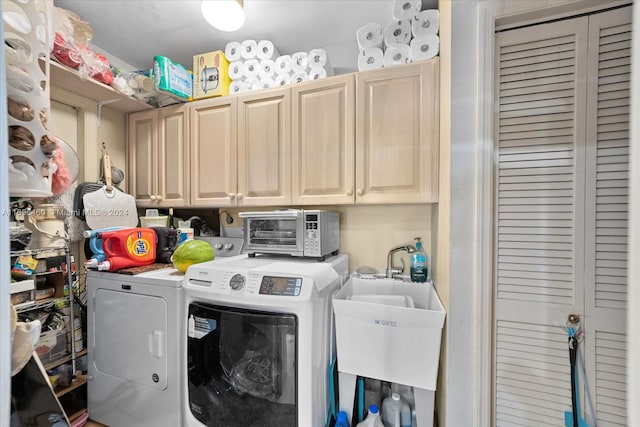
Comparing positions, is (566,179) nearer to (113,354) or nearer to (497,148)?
(497,148)

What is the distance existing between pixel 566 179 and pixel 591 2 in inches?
26.1

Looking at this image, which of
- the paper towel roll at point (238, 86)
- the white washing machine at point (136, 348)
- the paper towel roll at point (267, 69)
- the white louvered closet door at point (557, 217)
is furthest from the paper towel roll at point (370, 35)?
the white washing machine at point (136, 348)

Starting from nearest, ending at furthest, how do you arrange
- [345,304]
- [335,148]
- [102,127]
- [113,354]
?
[345,304]
[113,354]
[335,148]
[102,127]

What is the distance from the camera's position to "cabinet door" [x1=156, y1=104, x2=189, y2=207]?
2.05 meters

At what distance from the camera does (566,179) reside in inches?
38.7

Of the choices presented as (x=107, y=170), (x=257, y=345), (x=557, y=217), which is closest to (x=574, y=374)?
(x=557, y=217)

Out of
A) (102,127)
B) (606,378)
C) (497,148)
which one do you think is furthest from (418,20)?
(102,127)

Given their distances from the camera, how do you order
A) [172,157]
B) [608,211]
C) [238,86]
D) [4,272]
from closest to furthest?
[4,272] → [608,211] → [238,86] → [172,157]

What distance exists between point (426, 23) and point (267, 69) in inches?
43.0

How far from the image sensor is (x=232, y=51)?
74.7 inches

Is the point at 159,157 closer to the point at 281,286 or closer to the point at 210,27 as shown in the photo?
the point at 210,27

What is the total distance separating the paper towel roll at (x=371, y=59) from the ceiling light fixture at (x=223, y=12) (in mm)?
759

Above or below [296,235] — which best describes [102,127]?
above

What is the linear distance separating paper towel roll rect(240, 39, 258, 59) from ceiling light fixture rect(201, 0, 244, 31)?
0.44m
